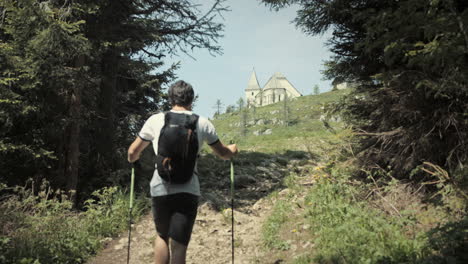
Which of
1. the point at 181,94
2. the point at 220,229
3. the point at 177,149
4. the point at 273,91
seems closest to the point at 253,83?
the point at 273,91

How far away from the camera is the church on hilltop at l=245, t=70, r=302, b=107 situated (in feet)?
391

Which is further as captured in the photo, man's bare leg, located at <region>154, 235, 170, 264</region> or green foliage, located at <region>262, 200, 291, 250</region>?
green foliage, located at <region>262, 200, 291, 250</region>

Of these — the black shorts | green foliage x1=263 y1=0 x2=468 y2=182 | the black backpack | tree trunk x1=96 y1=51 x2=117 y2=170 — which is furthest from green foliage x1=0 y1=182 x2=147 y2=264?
green foliage x1=263 y1=0 x2=468 y2=182

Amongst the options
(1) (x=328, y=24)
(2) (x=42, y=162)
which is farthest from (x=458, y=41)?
(2) (x=42, y=162)

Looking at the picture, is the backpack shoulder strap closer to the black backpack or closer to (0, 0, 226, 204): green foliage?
the black backpack

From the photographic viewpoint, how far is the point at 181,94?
3223 mm

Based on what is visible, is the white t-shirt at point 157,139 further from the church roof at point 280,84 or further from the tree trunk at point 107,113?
the church roof at point 280,84

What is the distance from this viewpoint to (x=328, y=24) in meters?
7.85

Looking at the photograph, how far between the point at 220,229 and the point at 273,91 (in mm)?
115924

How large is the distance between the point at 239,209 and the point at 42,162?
4670mm

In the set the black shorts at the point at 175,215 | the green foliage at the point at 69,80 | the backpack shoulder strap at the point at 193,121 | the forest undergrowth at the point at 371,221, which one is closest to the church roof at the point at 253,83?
the green foliage at the point at 69,80

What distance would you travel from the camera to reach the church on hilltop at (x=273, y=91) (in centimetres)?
11919

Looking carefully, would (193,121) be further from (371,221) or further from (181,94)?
(371,221)

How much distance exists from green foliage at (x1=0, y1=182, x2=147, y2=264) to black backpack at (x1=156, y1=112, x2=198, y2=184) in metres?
2.76
